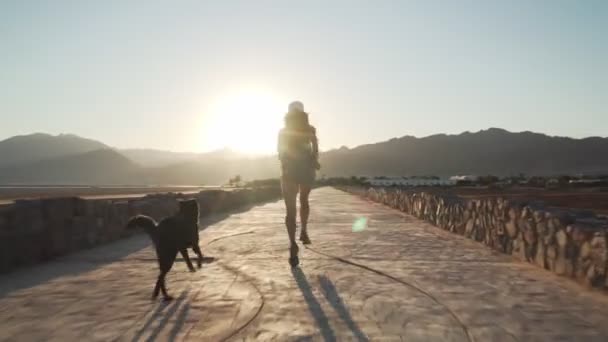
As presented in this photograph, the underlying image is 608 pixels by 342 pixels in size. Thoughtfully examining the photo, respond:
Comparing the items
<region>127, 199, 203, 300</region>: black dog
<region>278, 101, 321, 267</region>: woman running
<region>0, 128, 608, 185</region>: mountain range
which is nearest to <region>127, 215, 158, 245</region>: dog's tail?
<region>127, 199, 203, 300</region>: black dog

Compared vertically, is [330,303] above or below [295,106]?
below

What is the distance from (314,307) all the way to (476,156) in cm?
17013

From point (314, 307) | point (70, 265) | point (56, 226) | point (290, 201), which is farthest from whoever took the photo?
point (56, 226)

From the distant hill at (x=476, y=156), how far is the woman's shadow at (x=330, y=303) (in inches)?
6139

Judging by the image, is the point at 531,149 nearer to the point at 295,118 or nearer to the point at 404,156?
the point at 404,156

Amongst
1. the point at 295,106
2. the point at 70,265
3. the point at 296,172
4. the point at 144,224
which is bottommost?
the point at 70,265

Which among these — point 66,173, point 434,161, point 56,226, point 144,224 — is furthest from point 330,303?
point 66,173

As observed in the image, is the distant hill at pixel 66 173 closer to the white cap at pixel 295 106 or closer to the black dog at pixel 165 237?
the white cap at pixel 295 106

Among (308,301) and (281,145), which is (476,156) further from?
(308,301)

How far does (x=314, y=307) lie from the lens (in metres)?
3.51

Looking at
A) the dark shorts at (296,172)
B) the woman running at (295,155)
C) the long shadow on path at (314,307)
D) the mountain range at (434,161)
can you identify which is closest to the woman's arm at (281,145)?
the woman running at (295,155)

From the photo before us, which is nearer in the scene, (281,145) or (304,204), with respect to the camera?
(281,145)

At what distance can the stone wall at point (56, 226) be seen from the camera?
534cm

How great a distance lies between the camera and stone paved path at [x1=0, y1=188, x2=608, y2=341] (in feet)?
9.76
